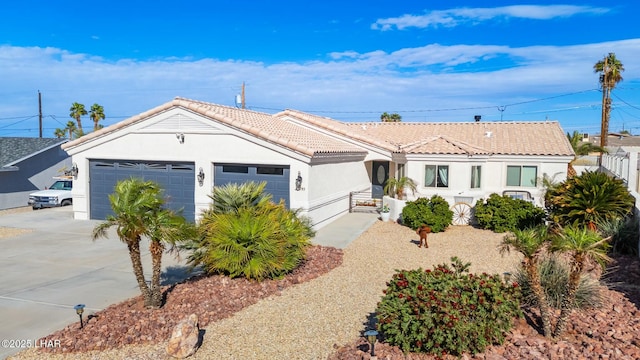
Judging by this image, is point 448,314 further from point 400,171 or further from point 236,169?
point 400,171

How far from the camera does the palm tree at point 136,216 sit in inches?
317

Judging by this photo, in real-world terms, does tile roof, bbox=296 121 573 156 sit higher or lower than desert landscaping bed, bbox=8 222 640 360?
higher

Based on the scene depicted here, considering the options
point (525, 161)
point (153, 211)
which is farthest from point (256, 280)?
point (525, 161)

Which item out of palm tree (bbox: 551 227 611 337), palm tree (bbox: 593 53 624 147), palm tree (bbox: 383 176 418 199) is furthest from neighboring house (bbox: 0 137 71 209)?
palm tree (bbox: 593 53 624 147)

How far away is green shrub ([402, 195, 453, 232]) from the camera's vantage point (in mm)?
17703

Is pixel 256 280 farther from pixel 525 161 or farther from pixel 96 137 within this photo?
pixel 525 161

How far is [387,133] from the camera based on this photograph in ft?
99.8

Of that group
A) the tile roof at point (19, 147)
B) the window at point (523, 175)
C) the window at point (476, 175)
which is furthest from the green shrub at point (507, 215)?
the tile roof at point (19, 147)

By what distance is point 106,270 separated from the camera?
11.9m

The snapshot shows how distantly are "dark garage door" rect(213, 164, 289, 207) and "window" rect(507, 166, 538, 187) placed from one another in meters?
12.6

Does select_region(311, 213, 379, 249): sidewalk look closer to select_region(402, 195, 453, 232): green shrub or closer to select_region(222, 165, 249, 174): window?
select_region(402, 195, 453, 232): green shrub

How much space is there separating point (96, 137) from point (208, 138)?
17.2 ft

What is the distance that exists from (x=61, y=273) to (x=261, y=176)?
7813 millimetres

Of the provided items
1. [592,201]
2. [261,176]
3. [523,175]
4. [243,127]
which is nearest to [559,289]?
[592,201]
